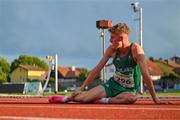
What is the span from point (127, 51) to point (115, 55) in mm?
282

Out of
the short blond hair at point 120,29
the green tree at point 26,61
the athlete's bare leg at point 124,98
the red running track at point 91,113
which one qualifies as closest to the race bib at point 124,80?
the athlete's bare leg at point 124,98

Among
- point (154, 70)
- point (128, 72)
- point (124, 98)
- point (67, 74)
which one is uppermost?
point (128, 72)

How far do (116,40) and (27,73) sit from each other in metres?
114

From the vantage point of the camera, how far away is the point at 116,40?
22.3 feet

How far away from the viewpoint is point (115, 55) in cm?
706

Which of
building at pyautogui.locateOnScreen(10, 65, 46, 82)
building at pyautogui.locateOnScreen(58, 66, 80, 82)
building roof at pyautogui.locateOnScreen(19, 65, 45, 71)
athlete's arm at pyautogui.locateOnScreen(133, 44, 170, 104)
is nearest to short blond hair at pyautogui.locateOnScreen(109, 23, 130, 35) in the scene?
athlete's arm at pyautogui.locateOnScreen(133, 44, 170, 104)

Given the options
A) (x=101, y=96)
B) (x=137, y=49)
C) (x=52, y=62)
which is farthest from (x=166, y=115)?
(x=52, y=62)

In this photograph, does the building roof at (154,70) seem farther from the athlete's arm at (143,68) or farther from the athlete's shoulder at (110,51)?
the athlete's arm at (143,68)

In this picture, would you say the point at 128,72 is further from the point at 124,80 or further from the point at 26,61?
the point at 26,61

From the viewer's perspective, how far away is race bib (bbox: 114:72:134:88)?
6.82m

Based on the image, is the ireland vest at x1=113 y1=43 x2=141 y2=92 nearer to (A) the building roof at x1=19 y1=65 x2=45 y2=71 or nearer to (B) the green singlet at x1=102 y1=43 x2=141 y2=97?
(B) the green singlet at x1=102 y1=43 x2=141 y2=97

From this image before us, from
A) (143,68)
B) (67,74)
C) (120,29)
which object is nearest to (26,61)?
(67,74)

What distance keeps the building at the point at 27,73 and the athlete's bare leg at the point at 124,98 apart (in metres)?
110

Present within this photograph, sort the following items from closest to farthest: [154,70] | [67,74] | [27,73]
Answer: [154,70] < [27,73] < [67,74]
